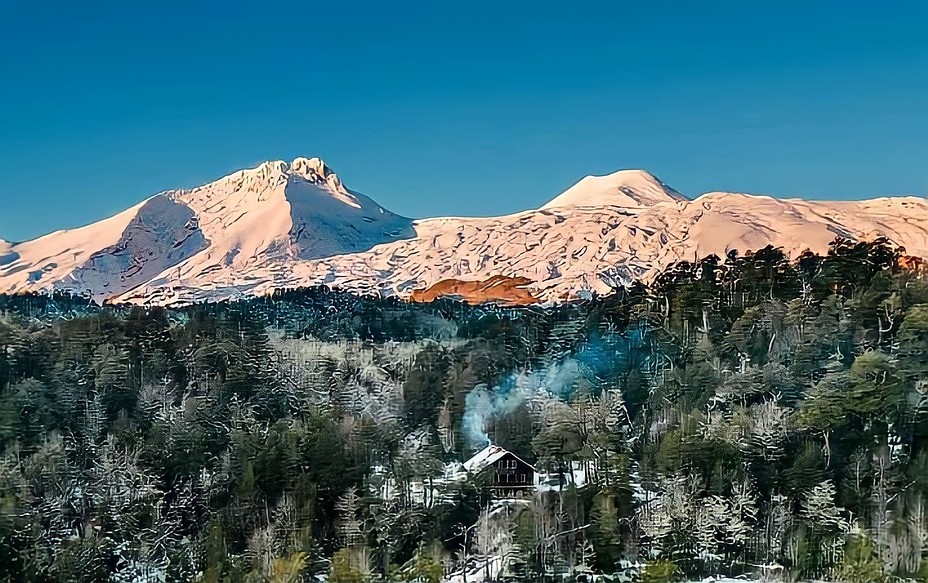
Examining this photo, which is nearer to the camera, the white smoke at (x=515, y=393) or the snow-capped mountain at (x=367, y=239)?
the white smoke at (x=515, y=393)

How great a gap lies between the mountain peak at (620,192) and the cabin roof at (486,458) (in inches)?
105

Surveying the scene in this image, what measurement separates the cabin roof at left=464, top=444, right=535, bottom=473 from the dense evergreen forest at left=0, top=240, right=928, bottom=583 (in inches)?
4.4

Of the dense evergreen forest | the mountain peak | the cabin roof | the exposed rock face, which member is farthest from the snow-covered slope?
the cabin roof

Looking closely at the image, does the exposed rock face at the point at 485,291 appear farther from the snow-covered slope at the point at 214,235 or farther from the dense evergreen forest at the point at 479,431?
the snow-covered slope at the point at 214,235

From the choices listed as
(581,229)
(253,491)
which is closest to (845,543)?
(581,229)

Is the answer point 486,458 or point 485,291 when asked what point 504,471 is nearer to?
point 486,458

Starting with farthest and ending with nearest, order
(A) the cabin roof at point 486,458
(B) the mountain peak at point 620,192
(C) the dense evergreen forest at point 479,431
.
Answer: (B) the mountain peak at point 620,192 < (A) the cabin roof at point 486,458 < (C) the dense evergreen forest at point 479,431

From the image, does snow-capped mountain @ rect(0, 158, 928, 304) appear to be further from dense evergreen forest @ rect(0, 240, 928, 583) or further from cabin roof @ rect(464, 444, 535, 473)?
cabin roof @ rect(464, 444, 535, 473)

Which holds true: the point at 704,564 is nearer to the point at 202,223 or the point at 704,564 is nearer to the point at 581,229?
the point at 581,229

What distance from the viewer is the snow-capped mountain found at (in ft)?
31.3

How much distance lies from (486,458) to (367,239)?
2.95 m

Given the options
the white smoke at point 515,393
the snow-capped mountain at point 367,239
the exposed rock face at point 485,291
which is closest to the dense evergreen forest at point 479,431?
the white smoke at point 515,393

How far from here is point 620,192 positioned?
9609 millimetres

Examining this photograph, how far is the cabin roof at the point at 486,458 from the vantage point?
26.7ft
